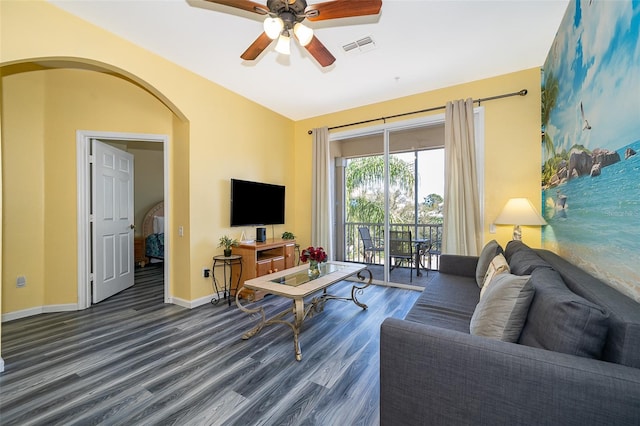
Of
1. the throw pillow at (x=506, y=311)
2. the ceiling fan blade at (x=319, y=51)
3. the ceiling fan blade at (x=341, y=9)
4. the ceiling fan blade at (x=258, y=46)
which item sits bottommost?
the throw pillow at (x=506, y=311)

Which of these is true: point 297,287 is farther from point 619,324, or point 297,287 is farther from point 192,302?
point 619,324

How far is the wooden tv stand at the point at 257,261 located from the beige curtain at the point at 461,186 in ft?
7.50

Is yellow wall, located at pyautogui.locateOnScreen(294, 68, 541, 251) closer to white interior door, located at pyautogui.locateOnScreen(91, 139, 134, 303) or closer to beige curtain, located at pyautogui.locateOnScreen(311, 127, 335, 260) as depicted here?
beige curtain, located at pyautogui.locateOnScreen(311, 127, 335, 260)

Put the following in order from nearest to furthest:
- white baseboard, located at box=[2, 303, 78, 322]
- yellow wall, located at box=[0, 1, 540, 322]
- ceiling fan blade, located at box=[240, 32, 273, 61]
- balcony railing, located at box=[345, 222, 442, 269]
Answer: ceiling fan blade, located at box=[240, 32, 273, 61]
white baseboard, located at box=[2, 303, 78, 322]
yellow wall, located at box=[0, 1, 540, 322]
balcony railing, located at box=[345, 222, 442, 269]

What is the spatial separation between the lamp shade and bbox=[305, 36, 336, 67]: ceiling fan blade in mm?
2418

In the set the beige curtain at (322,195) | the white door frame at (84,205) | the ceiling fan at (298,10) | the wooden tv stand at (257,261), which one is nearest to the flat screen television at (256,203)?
the wooden tv stand at (257,261)

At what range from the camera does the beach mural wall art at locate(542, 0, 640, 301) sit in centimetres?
122

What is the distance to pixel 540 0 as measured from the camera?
2039mm

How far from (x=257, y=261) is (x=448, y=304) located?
232cm

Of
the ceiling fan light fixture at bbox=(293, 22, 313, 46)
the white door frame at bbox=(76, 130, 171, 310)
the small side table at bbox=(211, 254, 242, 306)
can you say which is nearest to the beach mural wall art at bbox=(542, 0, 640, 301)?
the ceiling fan light fixture at bbox=(293, 22, 313, 46)

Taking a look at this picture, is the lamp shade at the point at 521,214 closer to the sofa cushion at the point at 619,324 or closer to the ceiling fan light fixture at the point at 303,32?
the sofa cushion at the point at 619,324

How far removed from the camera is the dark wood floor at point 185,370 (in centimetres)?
149

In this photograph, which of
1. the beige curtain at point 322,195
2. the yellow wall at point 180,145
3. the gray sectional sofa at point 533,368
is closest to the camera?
the gray sectional sofa at point 533,368

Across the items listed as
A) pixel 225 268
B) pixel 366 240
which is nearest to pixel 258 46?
pixel 225 268
